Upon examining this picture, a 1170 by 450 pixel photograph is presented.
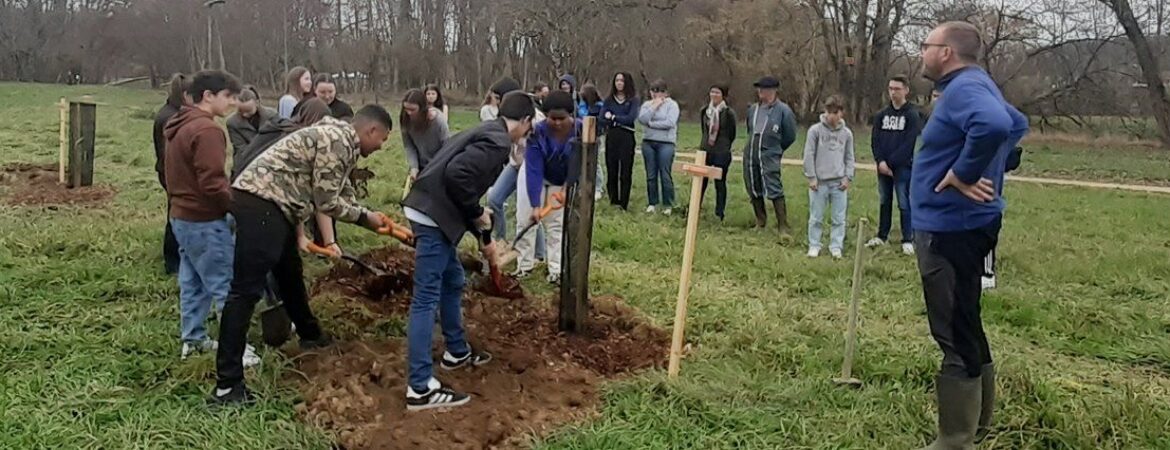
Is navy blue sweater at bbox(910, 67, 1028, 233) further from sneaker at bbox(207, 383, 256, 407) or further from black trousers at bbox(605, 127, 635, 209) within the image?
black trousers at bbox(605, 127, 635, 209)

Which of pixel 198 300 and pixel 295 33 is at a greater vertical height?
pixel 295 33

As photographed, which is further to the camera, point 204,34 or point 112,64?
point 112,64

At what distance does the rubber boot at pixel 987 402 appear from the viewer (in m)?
3.72

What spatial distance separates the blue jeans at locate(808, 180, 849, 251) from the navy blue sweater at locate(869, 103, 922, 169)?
51cm

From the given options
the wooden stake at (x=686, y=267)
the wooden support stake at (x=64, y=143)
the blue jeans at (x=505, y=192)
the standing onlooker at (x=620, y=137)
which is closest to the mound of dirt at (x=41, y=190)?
the wooden support stake at (x=64, y=143)

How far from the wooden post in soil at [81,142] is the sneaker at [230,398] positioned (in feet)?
24.1

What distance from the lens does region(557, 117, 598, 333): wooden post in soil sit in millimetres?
4922

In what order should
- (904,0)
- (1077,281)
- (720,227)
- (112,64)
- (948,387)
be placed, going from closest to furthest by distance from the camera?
(948,387) → (1077,281) → (720,227) → (904,0) → (112,64)

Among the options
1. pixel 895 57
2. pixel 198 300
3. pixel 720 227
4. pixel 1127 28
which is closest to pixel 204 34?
pixel 895 57

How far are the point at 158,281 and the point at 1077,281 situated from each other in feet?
21.7


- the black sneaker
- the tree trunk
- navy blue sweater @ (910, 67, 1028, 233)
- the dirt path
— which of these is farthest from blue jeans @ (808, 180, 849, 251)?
Answer: the tree trunk

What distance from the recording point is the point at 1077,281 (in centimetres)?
730

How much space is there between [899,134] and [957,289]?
16.4ft

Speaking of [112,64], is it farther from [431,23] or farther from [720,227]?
[720,227]
